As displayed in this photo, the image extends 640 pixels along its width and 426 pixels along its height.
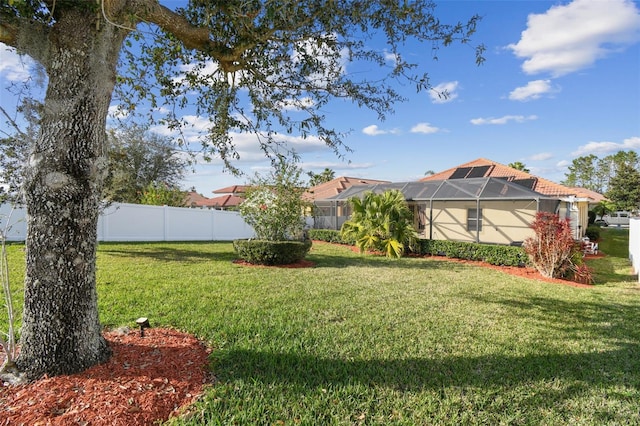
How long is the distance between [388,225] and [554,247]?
5856 millimetres

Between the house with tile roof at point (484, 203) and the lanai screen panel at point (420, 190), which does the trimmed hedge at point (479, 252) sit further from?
the lanai screen panel at point (420, 190)

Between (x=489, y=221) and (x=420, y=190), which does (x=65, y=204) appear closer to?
(x=420, y=190)

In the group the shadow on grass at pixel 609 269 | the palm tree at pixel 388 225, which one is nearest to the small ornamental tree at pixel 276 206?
the palm tree at pixel 388 225

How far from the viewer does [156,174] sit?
26.3 meters

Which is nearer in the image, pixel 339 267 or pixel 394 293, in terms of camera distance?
pixel 394 293

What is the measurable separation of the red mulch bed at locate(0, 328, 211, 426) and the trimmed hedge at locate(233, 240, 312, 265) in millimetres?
7039

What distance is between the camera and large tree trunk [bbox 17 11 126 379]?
2.84 m

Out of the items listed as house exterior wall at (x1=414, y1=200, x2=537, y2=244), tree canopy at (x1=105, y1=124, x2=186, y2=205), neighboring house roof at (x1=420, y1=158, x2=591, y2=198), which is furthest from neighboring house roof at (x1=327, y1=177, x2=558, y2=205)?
tree canopy at (x1=105, y1=124, x2=186, y2=205)

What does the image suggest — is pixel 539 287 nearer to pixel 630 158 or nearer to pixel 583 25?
pixel 583 25

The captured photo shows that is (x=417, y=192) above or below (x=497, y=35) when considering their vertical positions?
below

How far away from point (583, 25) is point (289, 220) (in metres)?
8.61

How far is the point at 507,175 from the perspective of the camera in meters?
20.9

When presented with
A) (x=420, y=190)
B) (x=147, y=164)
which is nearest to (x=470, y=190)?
(x=420, y=190)

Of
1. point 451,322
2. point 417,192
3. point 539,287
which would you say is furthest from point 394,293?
point 417,192
